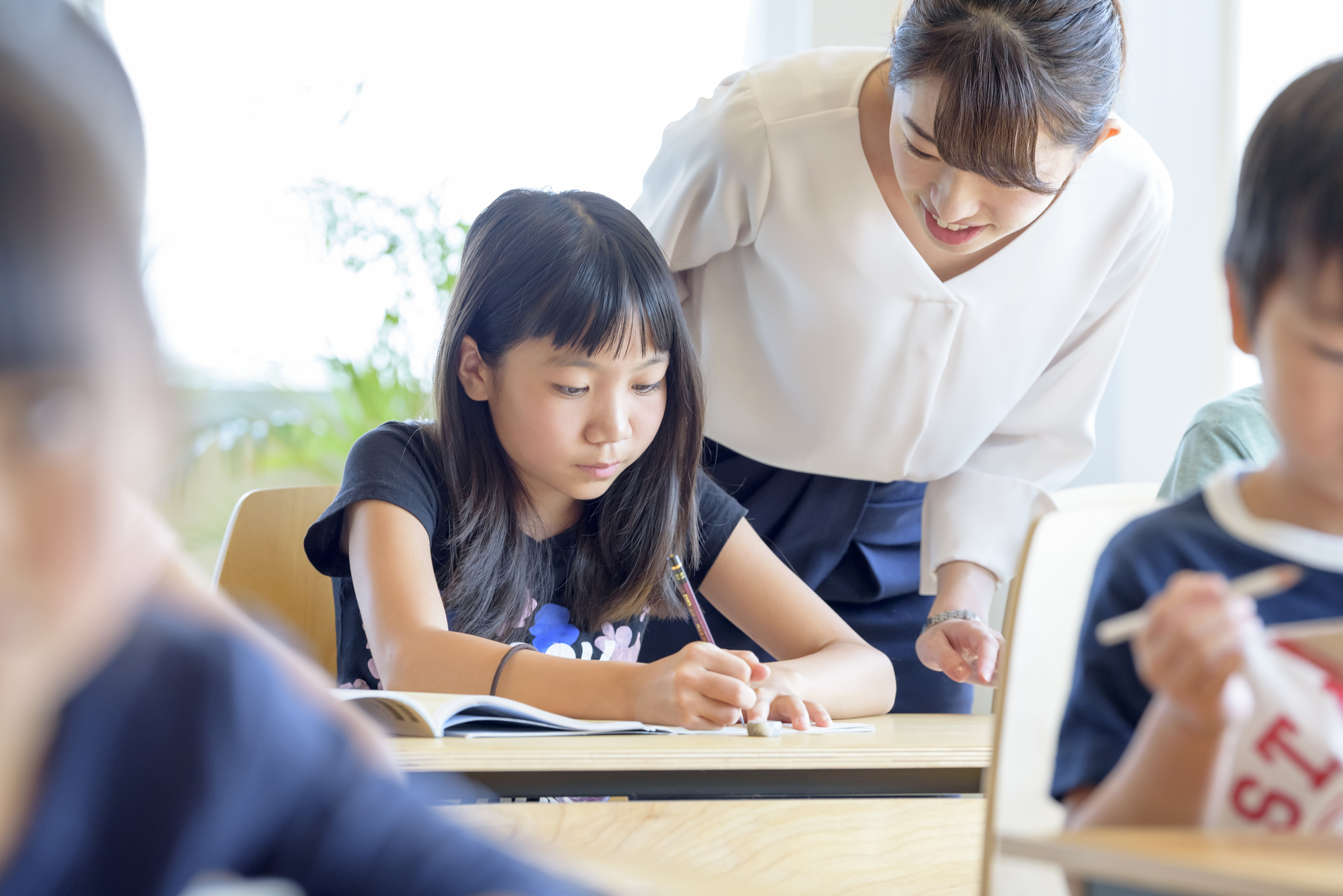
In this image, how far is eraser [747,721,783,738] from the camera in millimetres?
952

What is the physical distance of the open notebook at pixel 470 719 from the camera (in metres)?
0.84

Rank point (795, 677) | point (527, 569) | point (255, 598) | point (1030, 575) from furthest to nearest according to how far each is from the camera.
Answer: point (255, 598), point (527, 569), point (795, 677), point (1030, 575)

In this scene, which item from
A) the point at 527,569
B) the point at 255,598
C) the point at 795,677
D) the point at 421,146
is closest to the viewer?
the point at 795,677

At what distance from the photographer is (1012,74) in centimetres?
111

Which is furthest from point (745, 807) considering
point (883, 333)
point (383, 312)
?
point (383, 312)

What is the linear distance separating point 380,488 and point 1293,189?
0.93 meters

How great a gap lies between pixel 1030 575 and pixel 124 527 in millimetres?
456

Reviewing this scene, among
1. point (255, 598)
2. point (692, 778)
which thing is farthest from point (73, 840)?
point (255, 598)

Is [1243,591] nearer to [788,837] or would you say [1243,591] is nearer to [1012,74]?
[788,837]

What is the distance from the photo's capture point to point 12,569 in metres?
0.25

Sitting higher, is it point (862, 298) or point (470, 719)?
point (862, 298)

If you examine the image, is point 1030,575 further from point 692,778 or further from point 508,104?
point 508,104

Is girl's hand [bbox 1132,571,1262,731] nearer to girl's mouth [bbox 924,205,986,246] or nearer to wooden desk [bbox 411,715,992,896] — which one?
wooden desk [bbox 411,715,992,896]

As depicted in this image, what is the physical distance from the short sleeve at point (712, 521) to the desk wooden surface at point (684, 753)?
0.48m
